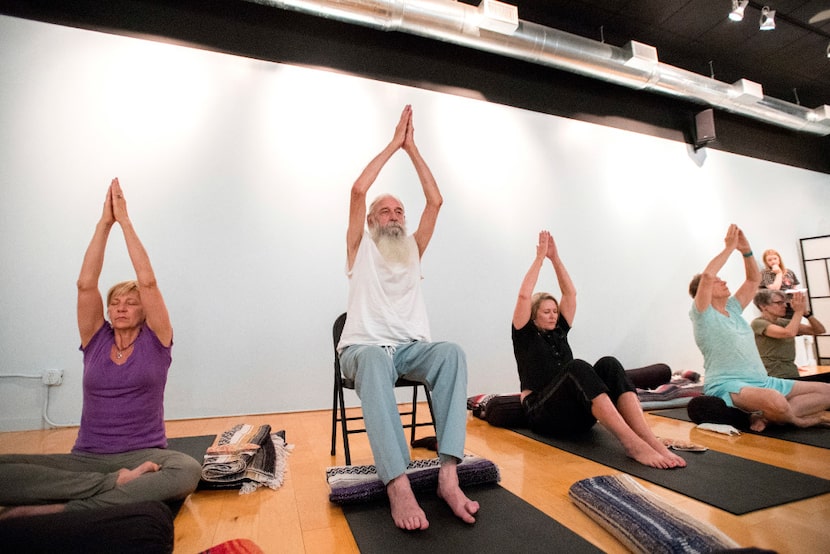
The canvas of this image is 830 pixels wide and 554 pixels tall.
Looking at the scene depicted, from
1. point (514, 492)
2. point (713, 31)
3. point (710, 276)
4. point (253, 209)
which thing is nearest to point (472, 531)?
point (514, 492)

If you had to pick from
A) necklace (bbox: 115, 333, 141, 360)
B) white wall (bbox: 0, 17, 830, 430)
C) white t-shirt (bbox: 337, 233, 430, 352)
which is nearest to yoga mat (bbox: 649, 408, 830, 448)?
white wall (bbox: 0, 17, 830, 430)

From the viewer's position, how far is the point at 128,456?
1.60m

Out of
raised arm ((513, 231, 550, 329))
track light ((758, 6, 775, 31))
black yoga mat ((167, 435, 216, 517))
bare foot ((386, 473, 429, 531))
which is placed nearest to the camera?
bare foot ((386, 473, 429, 531))

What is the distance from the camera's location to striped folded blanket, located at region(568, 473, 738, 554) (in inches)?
47.7

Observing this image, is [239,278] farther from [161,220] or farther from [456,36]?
[456,36]

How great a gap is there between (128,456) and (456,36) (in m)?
3.83

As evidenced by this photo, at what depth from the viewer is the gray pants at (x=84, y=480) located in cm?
137

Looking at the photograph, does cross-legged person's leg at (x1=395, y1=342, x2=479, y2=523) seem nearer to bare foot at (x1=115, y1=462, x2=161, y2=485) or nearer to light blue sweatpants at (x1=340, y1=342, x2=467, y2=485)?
light blue sweatpants at (x1=340, y1=342, x2=467, y2=485)

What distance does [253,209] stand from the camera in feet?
12.3

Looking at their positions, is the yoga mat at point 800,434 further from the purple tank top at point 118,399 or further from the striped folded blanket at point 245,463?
the purple tank top at point 118,399

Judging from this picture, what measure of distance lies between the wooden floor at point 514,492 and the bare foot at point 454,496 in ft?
0.38

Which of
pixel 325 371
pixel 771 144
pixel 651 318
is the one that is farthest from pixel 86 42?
pixel 771 144

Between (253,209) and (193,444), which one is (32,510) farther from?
(253,209)

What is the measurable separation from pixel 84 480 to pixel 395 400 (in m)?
1.01
